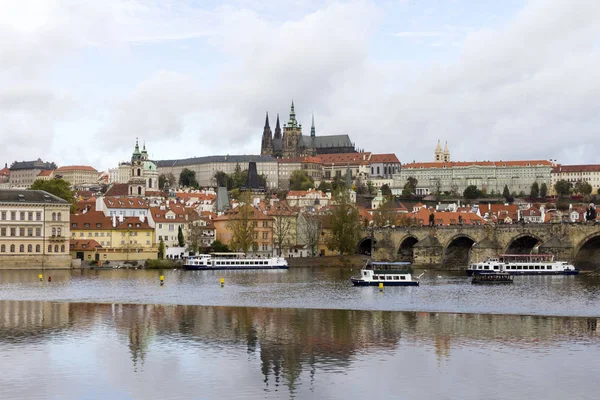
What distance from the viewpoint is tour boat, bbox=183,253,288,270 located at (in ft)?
288

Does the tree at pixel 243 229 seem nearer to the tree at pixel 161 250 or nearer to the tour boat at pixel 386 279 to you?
the tree at pixel 161 250

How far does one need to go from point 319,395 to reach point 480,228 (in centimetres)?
6426

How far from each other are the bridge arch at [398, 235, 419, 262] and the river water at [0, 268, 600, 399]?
40521mm

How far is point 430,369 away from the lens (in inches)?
1192

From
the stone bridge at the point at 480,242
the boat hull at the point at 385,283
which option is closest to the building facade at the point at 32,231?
the boat hull at the point at 385,283

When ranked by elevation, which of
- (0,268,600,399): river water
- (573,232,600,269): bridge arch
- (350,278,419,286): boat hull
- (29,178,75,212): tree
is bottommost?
(0,268,600,399): river water

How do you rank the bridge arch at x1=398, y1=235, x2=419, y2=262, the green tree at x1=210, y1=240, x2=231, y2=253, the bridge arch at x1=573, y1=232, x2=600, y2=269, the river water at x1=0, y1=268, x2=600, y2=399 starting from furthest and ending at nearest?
1. the bridge arch at x1=398, y1=235, x2=419, y2=262
2. the green tree at x1=210, y1=240, x2=231, y2=253
3. the bridge arch at x1=573, y1=232, x2=600, y2=269
4. the river water at x1=0, y1=268, x2=600, y2=399

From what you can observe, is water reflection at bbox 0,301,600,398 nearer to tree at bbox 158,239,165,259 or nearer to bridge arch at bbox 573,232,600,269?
bridge arch at bbox 573,232,600,269

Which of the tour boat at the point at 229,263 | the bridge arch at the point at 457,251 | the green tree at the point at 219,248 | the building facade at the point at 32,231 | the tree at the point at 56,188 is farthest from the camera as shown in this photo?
the tree at the point at 56,188

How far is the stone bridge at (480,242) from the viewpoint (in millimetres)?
81312

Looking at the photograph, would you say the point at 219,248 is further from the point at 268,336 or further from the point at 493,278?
the point at 268,336

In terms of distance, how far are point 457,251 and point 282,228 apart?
797 inches

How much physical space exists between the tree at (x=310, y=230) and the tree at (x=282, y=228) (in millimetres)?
1171

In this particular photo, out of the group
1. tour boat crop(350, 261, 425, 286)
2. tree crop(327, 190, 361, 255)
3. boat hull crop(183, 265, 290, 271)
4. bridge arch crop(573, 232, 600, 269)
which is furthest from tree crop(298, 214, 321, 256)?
tour boat crop(350, 261, 425, 286)
